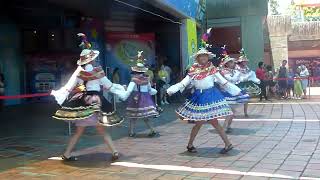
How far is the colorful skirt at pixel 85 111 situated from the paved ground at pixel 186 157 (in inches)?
25.5

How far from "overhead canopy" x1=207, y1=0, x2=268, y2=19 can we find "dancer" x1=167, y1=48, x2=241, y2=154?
16.1 meters

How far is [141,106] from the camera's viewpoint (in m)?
10.4

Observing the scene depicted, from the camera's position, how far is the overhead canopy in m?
23.5

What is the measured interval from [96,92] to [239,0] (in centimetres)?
1724

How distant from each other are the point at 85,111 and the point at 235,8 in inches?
700

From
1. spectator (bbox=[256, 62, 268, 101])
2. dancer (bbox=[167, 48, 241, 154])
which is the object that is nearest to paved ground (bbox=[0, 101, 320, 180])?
dancer (bbox=[167, 48, 241, 154])

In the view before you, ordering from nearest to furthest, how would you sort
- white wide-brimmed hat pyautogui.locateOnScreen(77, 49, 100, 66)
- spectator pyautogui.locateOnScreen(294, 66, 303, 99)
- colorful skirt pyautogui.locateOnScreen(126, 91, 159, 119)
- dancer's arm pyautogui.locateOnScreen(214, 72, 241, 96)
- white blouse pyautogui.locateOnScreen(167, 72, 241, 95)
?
1. white wide-brimmed hat pyautogui.locateOnScreen(77, 49, 100, 66)
2. white blouse pyautogui.locateOnScreen(167, 72, 241, 95)
3. dancer's arm pyautogui.locateOnScreen(214, 72, 241, 96)
4. colorful skirt pyautogui.locateOnScreen(126, 91, 159, 119)
5. spectator pyautogui.locateOnScreen(294, 66, 303, 99)

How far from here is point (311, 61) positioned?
118 ft

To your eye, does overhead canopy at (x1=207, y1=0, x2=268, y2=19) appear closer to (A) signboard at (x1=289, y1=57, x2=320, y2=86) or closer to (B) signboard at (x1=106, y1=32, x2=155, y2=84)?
(B) signboard at (x1=106, y1=32, x2=155, y2=84)

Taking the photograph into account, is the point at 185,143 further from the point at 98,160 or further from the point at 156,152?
the point at 98,160

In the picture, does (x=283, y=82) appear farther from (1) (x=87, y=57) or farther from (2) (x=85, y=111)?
(2) (x=85, y=111)

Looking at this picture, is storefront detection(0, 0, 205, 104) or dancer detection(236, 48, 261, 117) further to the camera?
storefront detection(0, 0, 205, 104)

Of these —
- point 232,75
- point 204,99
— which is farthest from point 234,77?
point 204,99

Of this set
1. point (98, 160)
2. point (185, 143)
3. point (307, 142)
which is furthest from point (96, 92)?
point (307, 142)
